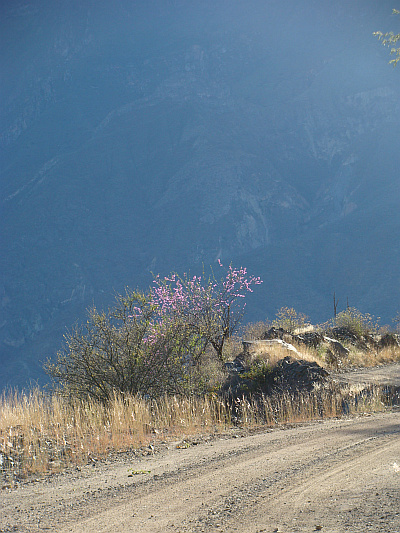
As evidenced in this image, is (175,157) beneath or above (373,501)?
above

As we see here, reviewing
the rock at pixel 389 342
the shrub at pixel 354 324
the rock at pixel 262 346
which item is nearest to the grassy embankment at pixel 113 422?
the rock at pixel 262 346

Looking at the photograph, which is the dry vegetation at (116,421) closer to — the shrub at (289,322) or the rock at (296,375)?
the rock at (296,375)

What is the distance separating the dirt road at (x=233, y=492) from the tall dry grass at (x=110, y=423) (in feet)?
1.82

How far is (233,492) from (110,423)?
362 cm

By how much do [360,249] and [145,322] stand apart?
116694mm

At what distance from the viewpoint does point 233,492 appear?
4219mm

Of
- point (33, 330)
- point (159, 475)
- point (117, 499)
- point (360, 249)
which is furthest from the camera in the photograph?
point (33, 330)

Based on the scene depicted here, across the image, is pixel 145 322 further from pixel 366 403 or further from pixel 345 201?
pixel 345 201

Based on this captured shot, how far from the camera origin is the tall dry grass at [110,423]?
6152 mm

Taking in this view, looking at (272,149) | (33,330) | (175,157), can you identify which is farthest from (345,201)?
(33,330)

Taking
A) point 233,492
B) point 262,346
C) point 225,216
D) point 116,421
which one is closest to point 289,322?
point 262,346

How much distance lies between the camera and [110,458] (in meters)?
6.16

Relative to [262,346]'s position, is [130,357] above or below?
below

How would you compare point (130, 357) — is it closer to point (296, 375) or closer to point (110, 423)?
point (110, 423)
